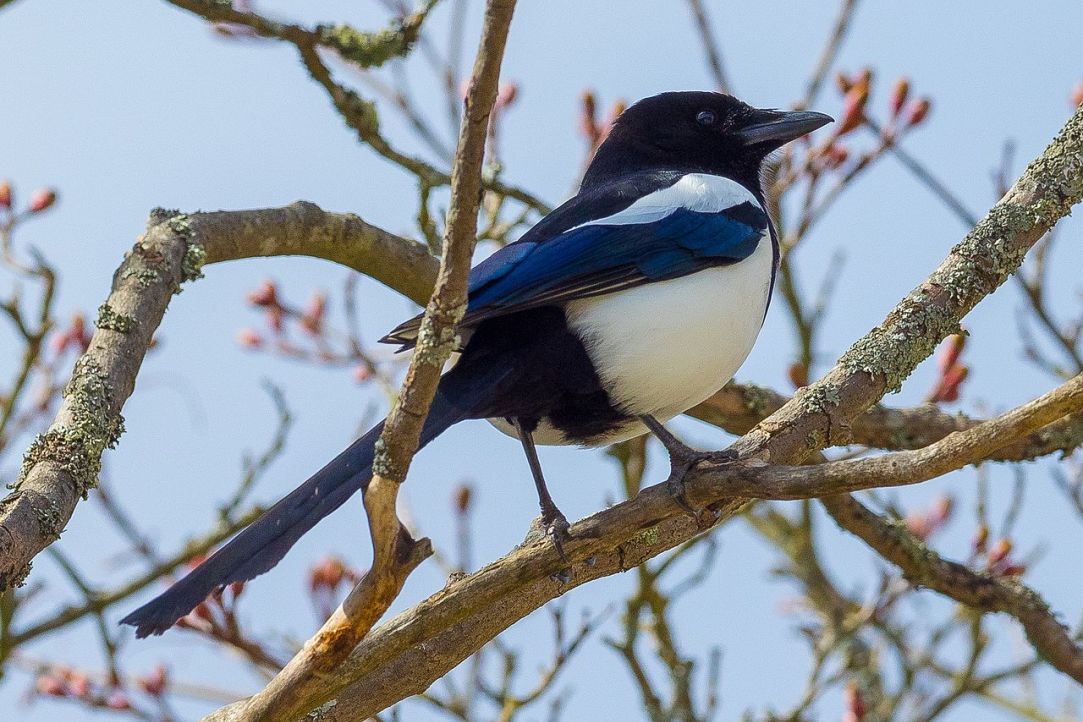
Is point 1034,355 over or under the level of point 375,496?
over

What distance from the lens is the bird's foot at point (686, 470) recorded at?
2805 mm

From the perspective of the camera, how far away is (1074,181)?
132 inches

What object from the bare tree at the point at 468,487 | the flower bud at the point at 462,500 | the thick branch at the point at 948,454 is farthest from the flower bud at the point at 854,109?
the thick branch at the point at 948,454

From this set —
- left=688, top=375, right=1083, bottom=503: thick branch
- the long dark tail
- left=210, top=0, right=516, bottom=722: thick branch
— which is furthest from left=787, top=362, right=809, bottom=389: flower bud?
left=210, top=0, right=516, bottom=722: thick branch

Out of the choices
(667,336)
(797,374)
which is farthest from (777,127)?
(667,336)

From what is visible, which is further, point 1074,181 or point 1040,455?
point 1040,455

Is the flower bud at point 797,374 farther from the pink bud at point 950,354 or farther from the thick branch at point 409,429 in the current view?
the thick branch at point 409,429

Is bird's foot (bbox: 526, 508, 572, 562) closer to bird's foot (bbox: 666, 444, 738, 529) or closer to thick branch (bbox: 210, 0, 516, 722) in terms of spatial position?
bird's foot (bbox: 666, 444, 738, 529)

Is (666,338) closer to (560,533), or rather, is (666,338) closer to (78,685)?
(560,533)

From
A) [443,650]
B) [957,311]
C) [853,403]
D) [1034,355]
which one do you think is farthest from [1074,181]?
[443,650]

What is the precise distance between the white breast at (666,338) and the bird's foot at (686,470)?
0.72 ft

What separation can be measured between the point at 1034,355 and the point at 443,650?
8.74ft

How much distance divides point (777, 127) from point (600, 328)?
137 centimetres

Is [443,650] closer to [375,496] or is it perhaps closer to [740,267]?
[375,496]
